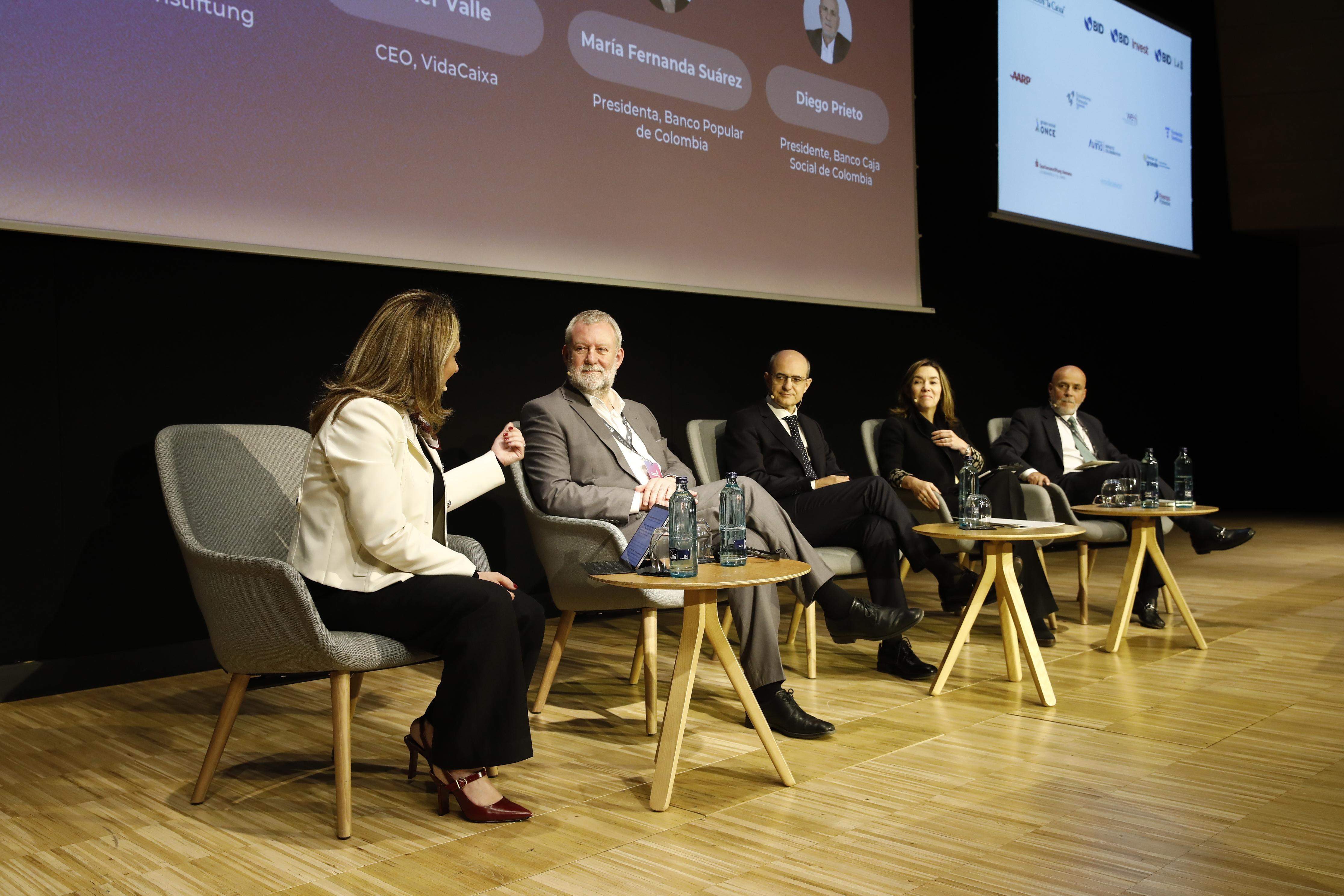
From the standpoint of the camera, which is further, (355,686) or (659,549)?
(355,686)

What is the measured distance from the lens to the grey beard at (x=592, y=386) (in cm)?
347

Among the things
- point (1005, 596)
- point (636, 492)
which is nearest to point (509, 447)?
point (636, 492)

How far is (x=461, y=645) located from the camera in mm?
2248

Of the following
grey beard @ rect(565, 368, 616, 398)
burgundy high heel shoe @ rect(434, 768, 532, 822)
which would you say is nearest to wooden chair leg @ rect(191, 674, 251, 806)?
burgundy high heel shoe @ rect(434, 768, 532, 822)

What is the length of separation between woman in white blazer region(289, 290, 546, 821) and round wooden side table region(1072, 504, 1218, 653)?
2.51 meters

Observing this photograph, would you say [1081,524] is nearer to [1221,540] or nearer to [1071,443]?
[1221,540]

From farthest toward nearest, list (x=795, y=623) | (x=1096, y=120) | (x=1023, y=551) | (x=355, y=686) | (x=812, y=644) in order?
(x=1096, y=120) < (x=1023, y=551) < (x=795, y=623) < (x=812, y=644) < (x=355, y=686)

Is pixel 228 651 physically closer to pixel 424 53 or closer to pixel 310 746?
pixel 310 746

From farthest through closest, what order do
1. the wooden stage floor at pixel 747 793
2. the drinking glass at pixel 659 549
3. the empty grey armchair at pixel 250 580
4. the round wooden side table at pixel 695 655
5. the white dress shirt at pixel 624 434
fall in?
the white dress shirt at pixel 624 434 < the drinking glass at pixel 659 549 < the round wooden side table at pixel 695 655 < the empty grey armchair at pixel 250 580 < the wooden stage floor at pixel 747 793

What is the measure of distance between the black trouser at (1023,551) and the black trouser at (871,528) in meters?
0.44

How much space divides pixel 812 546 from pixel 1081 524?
160cm

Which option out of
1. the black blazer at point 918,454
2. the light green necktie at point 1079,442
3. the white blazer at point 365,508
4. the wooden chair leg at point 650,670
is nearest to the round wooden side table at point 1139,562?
the black blazer at point 918,454

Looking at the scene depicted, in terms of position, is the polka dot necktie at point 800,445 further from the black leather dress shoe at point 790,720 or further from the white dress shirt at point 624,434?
the black leather dress shoe at point 790,720

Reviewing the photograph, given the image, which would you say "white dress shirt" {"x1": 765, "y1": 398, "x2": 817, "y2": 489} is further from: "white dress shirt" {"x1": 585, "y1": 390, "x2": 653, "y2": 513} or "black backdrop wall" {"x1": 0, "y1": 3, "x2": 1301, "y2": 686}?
"black backdrop wall" {"x1": 0, "y1": 3, "x2": 1301, "y2": 686}
